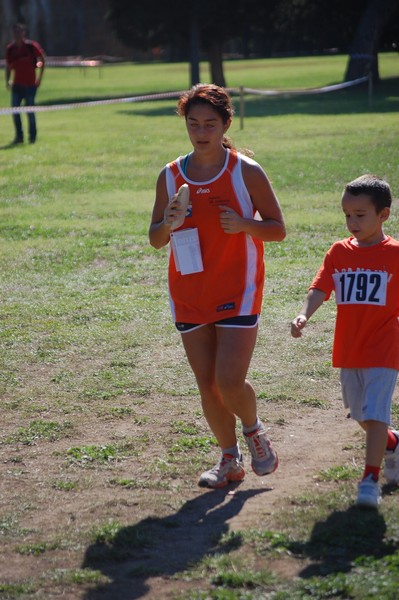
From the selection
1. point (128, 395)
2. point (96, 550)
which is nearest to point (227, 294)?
point (96, 550)

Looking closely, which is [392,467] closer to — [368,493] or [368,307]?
[368,493]

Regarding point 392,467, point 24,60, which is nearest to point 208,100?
point 392,467

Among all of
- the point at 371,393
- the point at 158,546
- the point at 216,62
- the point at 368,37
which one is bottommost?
the point at 158,546

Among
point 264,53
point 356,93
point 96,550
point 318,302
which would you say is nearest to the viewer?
point 96,550

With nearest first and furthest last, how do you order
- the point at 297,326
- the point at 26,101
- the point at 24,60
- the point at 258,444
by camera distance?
1. the point at 297,326
2. the point at 258,444
3. the point at 24,60
4. the point at 26,101

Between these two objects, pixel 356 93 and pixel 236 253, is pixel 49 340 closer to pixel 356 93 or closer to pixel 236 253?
pixel 236 253

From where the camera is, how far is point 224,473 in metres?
5.08

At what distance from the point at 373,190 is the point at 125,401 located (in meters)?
2.56

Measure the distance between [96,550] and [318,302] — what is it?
153cm

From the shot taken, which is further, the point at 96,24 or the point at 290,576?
the point at 96,24

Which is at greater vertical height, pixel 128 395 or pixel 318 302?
pixel 318 302

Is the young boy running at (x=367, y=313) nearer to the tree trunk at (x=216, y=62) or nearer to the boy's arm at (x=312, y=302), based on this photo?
the boy's arm at (x=312, y=302)

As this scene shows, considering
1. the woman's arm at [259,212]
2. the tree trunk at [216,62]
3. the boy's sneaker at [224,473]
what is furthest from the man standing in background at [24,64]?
the tree trunk at [216,62]

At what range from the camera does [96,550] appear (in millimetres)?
4320
